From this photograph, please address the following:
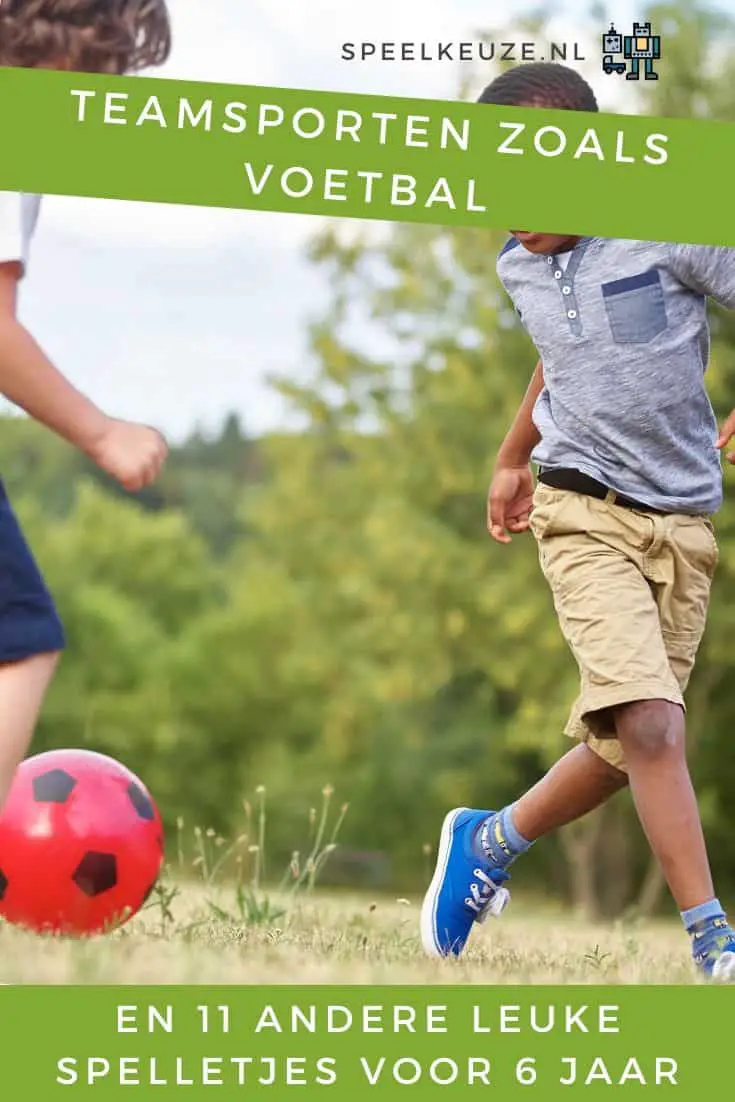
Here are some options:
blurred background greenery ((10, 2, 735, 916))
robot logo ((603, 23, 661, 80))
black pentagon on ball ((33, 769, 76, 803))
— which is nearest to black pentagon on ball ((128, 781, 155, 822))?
black pentagon on ball ((33, 769, 76, 803))

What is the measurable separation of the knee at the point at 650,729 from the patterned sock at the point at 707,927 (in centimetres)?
37

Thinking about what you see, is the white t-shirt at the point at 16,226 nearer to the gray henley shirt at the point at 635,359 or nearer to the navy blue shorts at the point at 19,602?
the navy blue shorts at the point at 19,602

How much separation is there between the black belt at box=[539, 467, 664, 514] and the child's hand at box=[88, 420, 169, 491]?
1359 millimetres

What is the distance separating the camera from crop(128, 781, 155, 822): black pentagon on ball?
15.2 feet

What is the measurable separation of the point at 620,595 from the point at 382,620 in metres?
17.0

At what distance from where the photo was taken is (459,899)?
434cm

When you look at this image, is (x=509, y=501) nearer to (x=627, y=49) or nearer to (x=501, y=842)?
(x=501, y=842)

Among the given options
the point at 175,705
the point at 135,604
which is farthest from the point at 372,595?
the point at 135,604

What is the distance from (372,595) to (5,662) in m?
17.7

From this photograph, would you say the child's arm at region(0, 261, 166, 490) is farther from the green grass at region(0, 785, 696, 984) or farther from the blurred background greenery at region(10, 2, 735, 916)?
the blurred background greenery at region(10, 2, 735, 916)

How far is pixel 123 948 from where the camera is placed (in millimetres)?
3811

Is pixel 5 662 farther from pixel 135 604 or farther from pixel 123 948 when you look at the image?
pixel 135 604

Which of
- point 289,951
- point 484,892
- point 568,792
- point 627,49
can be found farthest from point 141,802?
point 627,49

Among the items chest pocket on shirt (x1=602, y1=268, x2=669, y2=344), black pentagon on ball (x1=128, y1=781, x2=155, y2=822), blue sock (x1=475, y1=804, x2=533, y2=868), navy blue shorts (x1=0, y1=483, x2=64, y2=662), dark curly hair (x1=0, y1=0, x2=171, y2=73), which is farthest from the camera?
black pentagon on ball (x1=128, y1=781, x2=155, y2=822)
